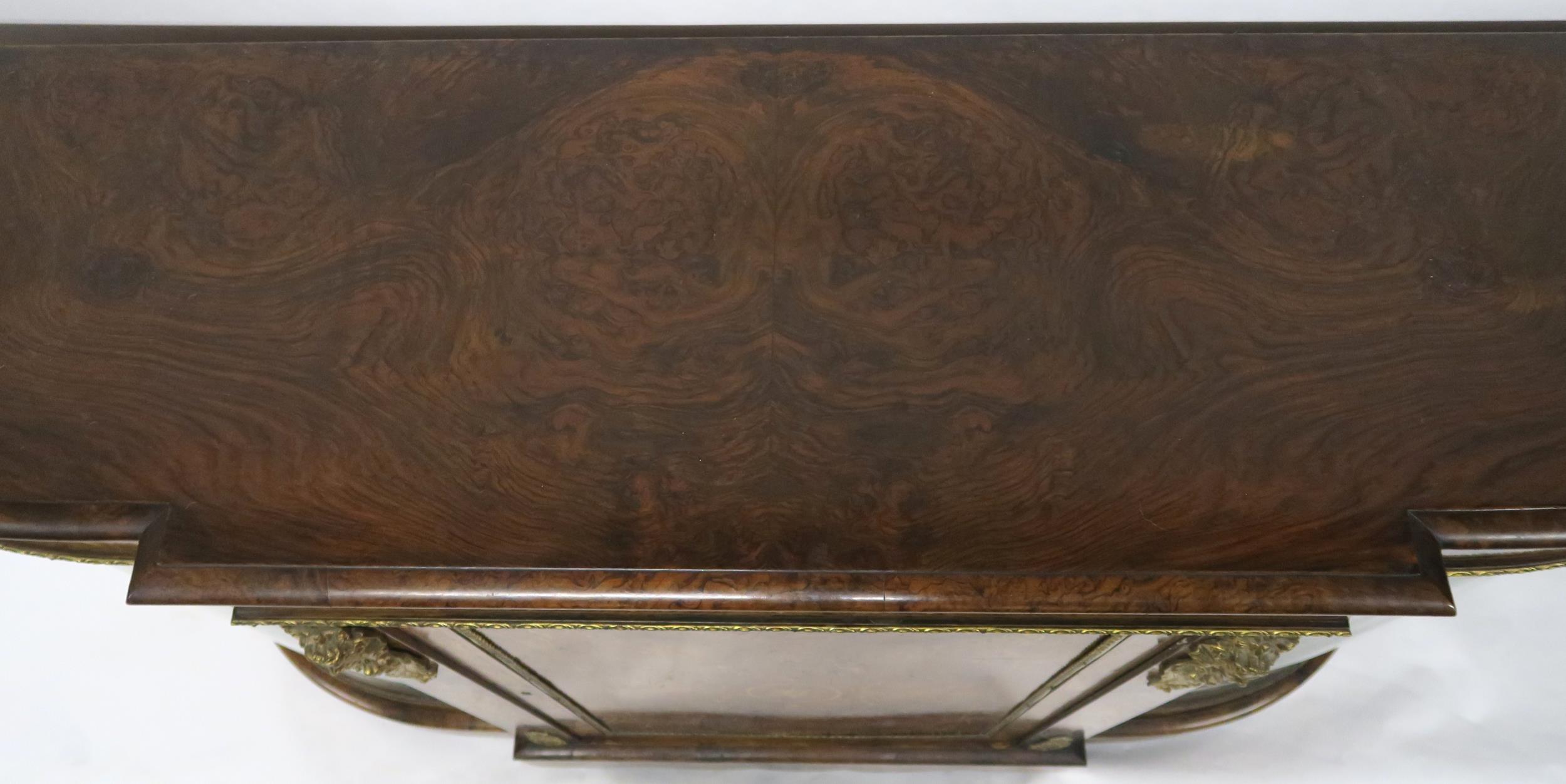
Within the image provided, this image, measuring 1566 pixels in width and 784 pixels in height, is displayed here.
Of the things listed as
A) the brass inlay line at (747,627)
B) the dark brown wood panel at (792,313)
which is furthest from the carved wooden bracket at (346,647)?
the dark brown wood panel at (792,313)

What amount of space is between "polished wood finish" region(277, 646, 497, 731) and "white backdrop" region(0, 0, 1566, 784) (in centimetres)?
5

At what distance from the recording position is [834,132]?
3.91 ft

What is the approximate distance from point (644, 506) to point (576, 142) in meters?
0.43

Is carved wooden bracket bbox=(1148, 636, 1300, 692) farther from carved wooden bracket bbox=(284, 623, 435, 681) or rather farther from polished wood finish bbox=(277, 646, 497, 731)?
polished wood finish bbox=(277, 646, 497, 731)

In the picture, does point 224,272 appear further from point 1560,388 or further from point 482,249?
point 1560,388

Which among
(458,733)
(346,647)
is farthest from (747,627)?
(458,733)

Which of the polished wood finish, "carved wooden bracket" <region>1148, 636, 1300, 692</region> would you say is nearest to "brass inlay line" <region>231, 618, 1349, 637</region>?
"carved wooden bracket" <region>1148, 636, 1300, 692</region>

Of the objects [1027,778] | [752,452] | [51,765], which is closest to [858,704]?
[1027,778]

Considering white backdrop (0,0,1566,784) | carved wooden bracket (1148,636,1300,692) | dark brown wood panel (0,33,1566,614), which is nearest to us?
dark brown wood panel (0,33,1566,614)

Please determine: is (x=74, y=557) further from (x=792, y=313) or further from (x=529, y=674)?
(x=792, y=313)

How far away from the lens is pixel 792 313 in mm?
1101

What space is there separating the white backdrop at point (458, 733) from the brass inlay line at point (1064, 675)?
0.23 meters

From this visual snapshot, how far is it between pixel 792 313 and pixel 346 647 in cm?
59

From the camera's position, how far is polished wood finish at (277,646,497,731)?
1837 mm
